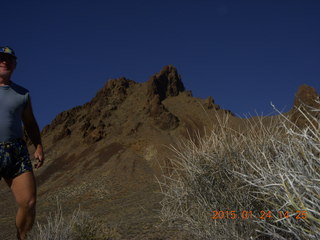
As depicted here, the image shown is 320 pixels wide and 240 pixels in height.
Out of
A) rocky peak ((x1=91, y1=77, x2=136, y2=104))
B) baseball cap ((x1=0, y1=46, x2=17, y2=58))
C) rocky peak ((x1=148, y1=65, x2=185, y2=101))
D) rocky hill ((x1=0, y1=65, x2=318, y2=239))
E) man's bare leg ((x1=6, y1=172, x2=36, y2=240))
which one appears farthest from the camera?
rocky peak ((x1=148, y1=65, x2=185, y2=101))

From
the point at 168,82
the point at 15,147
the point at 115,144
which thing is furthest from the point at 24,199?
the point at 168,82

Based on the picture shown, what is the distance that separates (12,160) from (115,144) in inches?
1227

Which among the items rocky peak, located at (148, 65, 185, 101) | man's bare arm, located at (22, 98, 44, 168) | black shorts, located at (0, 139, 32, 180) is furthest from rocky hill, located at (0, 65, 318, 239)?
black shorts, located at (0, 139, 32, 180)

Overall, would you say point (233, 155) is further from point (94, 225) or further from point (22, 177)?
point (94, 225)

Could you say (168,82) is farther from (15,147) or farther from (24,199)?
(24,199)

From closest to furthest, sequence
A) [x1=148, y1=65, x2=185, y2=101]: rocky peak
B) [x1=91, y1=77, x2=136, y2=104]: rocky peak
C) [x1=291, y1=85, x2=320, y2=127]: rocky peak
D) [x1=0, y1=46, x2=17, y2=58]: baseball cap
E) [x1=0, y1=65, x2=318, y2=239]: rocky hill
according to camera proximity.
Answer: [x1=291, y1=85, x2=320, y2=127]: rocky peak, [x1=0, y1=46, x2=17, y2=58]: baseball cap, [x1=0, y1=65, x2=318, y2=239]: rocky hill, [x1=91, y1=77, x2=136, y2=104]: rocky peak, [x1=148, y1=65, x2=185, y2=101]: rocky peak

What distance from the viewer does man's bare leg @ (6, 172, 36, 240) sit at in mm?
2887

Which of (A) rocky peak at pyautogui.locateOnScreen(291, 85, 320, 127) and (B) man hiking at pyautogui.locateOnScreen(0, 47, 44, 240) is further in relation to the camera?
(B) man hiking at pyautogui.locateOnScreen(0, 47, 44, 240)

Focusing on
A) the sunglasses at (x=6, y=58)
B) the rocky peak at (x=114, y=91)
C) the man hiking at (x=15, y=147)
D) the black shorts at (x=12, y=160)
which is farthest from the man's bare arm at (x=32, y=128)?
the rocky peak at (x=114, y=91)

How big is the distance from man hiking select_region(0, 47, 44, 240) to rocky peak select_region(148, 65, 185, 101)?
154 ft

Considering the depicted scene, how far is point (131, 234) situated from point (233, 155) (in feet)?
9.92

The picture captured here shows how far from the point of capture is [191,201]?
13.9 feet

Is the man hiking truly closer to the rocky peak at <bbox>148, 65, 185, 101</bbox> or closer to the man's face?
the man's face

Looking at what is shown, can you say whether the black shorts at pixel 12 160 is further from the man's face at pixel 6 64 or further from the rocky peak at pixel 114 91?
the rocky peak at pixel 114 91
